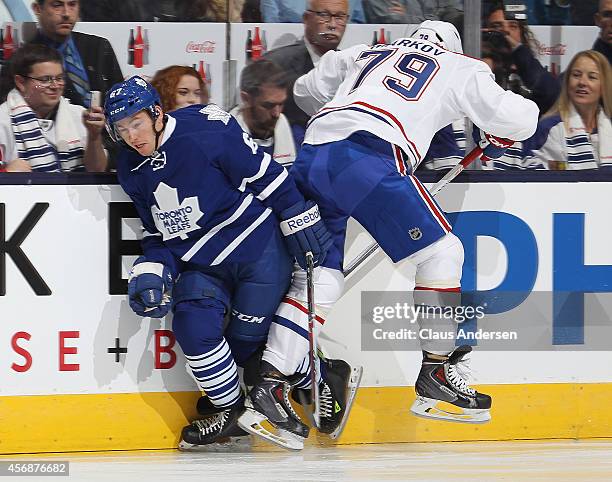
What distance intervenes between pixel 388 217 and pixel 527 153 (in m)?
0.62

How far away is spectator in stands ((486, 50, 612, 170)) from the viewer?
3625 mm

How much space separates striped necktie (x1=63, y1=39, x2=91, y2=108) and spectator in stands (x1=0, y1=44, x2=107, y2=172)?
22 mm

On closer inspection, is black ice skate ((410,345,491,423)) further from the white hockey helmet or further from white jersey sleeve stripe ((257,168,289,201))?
the white hockey helmet

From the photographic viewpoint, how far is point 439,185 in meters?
3.44

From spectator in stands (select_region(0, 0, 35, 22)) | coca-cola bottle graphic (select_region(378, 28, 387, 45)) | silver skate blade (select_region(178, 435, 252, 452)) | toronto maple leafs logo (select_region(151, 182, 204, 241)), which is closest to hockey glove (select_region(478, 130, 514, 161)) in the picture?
coca-cola bottle graphic (select_region(378, 28, 387, 45))

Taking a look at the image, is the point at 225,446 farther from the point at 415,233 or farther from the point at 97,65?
the point at 97,65

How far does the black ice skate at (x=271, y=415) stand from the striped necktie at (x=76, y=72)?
3.30 feet

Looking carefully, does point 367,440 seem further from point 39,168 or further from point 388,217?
point 39,168

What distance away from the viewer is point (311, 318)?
3.31 metres

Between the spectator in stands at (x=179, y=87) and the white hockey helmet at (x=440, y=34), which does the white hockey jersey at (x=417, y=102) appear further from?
the spectator in stands at (x=179, y=87)

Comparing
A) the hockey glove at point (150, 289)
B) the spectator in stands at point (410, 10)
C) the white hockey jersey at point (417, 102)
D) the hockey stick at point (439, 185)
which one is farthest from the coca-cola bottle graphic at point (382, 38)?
the hockey glove at point (150, 289)

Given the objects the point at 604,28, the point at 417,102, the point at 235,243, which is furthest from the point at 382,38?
the point at 235,243

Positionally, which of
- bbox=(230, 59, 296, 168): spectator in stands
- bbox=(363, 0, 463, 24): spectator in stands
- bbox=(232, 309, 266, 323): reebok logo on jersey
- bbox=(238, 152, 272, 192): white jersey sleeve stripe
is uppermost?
bbox=(363, 0, 463, 24): spectator in stands

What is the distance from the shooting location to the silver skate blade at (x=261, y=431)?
329 centimetres
